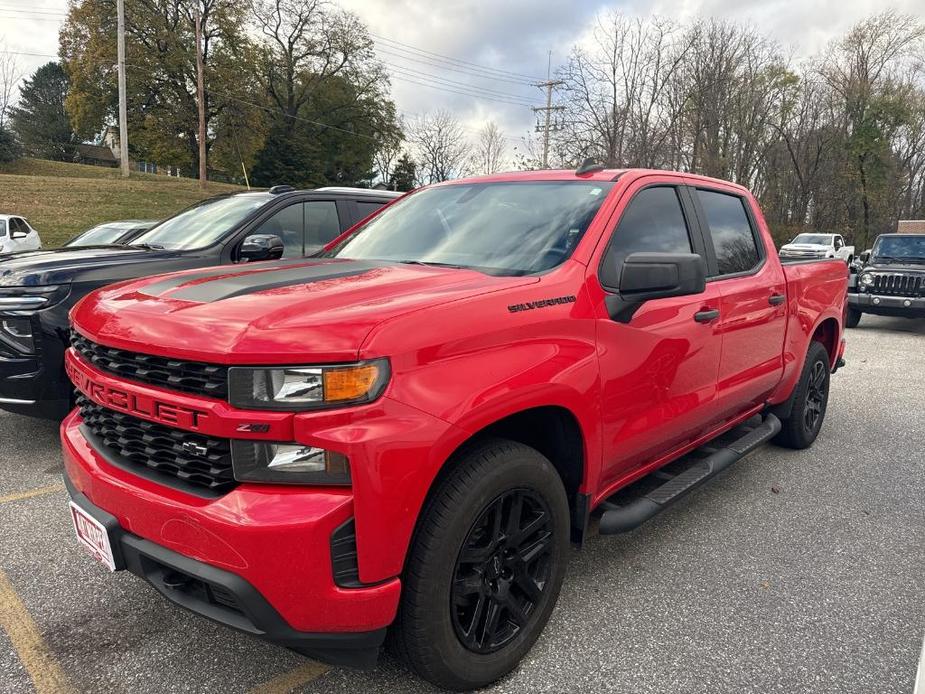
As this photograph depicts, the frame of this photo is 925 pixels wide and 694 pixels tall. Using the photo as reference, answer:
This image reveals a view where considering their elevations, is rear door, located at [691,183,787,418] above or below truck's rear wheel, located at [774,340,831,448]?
above

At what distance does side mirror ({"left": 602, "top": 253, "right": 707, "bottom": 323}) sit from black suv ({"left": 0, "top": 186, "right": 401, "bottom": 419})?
2.90 metres

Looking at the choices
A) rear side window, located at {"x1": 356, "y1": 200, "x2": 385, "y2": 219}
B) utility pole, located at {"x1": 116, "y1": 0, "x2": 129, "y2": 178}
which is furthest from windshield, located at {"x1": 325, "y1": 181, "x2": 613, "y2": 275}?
utility pole, located at {"x1": 116, "y1": 0, "x2": 129, "y2": 178}

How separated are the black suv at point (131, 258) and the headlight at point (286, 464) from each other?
2867mm

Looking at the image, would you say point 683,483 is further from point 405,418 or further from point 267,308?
point 267,308

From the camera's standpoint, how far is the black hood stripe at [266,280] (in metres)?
2.11

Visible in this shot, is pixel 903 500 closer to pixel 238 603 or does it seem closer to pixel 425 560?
pixel 425 560

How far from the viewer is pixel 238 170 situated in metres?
46.1

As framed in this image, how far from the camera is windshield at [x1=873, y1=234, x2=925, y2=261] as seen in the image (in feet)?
38.8

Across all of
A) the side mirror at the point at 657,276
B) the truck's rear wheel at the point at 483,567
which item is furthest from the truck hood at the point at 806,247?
the truck's rear wheel at the point at 483,567

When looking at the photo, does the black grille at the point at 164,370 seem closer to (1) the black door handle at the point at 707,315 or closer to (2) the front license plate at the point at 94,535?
(2) the front license plate at the point at 94,535

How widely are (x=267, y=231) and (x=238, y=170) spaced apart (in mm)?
45055

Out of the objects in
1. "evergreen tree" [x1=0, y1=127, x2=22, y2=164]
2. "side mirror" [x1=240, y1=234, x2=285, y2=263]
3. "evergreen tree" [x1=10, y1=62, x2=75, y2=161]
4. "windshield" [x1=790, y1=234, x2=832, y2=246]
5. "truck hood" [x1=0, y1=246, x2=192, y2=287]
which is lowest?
"truck hood" [x1=0, y1=246, x2=192, y2=287]

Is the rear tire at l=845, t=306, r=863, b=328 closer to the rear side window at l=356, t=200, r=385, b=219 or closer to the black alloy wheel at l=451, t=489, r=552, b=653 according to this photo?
the rear side window at l=356, t=200, r=385, b=219

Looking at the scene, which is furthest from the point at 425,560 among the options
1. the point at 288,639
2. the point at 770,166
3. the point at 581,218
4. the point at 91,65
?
the point at 91,65
